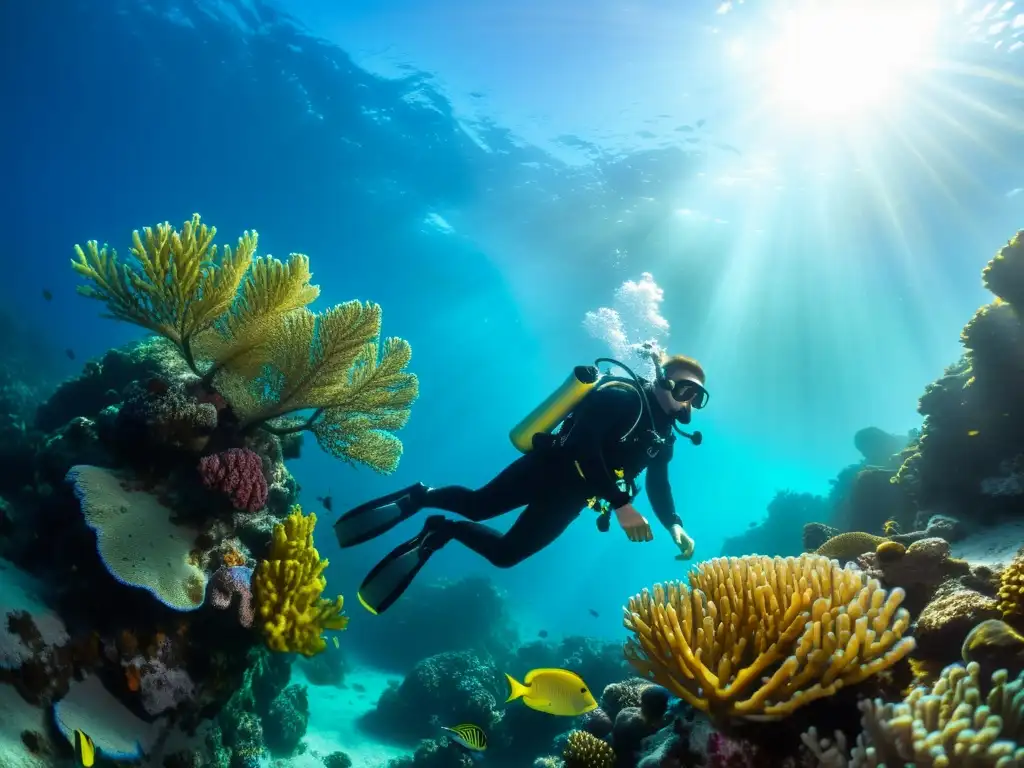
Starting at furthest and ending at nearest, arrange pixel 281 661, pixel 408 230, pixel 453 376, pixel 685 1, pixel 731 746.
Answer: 1. pixel 453 376
2. pixel 408 230
3. pixel 685 1
4. pixel 281 661
5. pixel 731 746

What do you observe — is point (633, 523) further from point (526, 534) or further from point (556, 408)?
point (556, 408)

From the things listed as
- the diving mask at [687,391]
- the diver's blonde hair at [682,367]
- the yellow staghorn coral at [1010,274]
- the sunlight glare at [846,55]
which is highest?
the sunlight glare at [846,55]

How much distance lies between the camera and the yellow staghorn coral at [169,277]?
→ 4.90 m

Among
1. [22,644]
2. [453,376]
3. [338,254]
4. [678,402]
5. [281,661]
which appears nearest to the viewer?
[22,644]

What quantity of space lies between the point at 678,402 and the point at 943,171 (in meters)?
23.4

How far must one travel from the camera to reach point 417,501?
6406 millimetres

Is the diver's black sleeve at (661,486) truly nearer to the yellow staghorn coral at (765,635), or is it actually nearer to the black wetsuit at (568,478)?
the black wetsuit at (568,478)

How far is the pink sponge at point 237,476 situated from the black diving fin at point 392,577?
1470 mm

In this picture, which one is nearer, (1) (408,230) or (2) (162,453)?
(2) (162,453)

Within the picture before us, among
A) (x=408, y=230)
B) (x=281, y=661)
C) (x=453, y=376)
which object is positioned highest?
(x=453, y=376)

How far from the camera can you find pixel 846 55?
17.5m

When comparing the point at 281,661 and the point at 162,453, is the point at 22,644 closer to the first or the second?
the point at 162,453

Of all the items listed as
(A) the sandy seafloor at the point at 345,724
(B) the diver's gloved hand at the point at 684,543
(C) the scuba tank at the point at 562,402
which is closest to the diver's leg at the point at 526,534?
(C) the scuba tank at the point at 562,402

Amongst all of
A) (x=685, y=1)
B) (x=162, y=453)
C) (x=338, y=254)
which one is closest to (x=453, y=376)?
(x=338, y=254)
